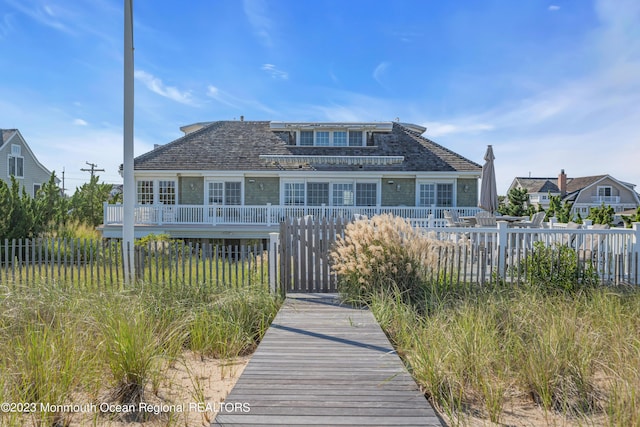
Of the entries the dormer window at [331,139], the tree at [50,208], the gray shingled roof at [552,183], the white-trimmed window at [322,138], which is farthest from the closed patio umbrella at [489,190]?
the gray shingled roof at [552,183]

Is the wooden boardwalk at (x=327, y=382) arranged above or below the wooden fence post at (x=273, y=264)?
below

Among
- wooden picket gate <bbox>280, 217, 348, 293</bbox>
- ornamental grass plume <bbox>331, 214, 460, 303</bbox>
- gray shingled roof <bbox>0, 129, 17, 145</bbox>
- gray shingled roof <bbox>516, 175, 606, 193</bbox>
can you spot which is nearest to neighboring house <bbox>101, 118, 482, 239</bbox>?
wooden picket gate <bbox>280, 217, 348, 293</bbox>

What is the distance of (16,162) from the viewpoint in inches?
1435

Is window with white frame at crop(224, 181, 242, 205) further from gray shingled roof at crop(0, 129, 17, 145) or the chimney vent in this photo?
the chimney vent

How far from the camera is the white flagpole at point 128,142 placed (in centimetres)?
792

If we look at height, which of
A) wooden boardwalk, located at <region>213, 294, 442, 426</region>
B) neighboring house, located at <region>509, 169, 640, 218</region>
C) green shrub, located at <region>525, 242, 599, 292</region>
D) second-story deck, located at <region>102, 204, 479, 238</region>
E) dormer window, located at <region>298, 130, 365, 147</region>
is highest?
dormer window, located at <region>298, 130, 365, 147</region>

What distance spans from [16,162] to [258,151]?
28242mm

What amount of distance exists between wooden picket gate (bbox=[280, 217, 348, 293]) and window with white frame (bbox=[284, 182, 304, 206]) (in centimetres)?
1409

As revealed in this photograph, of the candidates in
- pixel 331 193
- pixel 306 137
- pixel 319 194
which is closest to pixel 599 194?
pixel 331 193

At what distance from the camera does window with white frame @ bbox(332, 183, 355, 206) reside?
22.4m

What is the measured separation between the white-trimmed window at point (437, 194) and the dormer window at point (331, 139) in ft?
15.6

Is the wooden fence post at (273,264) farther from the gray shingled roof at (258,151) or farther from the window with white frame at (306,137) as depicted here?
the window with white frame at (306,137)

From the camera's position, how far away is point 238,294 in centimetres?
653

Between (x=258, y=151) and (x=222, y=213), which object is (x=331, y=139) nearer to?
(x=258, y=151)
